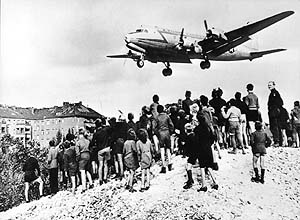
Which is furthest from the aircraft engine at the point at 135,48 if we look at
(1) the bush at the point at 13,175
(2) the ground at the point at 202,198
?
(2) the ground at the point at 202,198

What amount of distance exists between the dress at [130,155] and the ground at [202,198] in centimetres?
78

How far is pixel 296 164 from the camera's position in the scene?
13367 mm

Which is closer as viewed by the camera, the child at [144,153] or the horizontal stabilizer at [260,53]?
the child at [144,153]

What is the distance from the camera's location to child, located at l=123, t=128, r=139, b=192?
1232cm

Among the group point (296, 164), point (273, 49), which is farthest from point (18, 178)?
point (296, 164)

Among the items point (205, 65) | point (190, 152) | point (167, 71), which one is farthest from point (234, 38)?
point (190, 152)

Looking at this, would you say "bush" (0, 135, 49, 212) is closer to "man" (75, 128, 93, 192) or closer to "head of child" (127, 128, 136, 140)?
"man" (75, 128, 93, 192)

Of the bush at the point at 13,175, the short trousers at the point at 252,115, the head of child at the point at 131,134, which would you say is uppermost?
the short trousers at the point at 252,115

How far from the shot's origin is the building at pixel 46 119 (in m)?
94.2

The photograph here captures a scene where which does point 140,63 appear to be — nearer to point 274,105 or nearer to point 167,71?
point 167,71

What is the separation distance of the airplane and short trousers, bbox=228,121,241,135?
11.2 meters

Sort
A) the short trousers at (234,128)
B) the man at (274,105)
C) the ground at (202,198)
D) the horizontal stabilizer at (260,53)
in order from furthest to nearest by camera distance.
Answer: the horizontal stabilizer at (260,53) < the man at (274,105) < the short trousers at (234,128) < the ground at (202,198)

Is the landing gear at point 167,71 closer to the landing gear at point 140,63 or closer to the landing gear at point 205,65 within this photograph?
the landing gear at point 205,65

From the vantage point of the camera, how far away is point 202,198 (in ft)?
35.7
